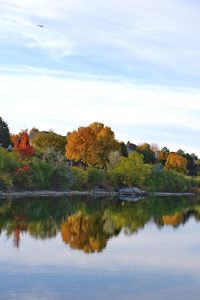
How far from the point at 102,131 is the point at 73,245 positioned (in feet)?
255

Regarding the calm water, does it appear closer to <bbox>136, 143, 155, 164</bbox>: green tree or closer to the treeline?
the treeline

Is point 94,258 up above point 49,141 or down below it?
below

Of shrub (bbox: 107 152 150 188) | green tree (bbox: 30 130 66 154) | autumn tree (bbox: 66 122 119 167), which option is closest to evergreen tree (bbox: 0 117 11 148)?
autumn tree (bbox: 66 122 119 167)

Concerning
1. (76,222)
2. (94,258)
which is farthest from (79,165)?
(94,258)

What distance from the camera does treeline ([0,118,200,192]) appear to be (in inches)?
2795

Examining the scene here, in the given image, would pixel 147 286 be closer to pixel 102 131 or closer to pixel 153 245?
pixel 153 245

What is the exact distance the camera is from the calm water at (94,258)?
1950 centimetres

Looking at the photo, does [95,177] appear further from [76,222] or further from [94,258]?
[94,258]

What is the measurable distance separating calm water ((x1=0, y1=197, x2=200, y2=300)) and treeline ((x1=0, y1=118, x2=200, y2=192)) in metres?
24.8

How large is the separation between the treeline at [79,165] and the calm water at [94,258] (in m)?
24.8

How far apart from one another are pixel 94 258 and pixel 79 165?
77875mm

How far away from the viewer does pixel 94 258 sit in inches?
1025

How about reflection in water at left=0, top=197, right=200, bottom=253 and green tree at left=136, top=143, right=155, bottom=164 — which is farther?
green tree at left=136, top=143, right=155, bottom=164

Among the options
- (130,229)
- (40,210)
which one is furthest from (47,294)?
(40,210)
